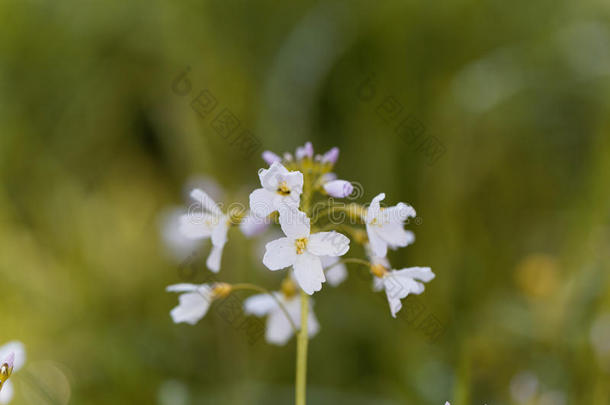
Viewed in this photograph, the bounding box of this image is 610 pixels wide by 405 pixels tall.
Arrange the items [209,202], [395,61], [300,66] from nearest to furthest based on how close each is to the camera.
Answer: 1. [209,202]
2. [300,66]
3. [395,61]

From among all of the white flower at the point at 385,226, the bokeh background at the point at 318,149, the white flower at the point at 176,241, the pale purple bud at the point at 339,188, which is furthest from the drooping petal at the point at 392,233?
the white flower at the point at 176,241

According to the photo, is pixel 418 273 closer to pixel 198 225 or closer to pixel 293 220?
pixel 293 220

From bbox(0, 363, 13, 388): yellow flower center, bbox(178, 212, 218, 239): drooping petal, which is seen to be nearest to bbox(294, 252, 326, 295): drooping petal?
bbox(178, 212, 218, 239): drooping petal

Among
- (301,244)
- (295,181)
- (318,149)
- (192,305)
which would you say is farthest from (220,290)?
(318,149)

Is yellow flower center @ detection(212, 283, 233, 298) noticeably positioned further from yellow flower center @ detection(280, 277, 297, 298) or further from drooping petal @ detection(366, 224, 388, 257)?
drooping petal @ detection(366, 224, 388, 257)

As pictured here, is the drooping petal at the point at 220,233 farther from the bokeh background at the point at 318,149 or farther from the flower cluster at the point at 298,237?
the bokeh background at the point at 318,149

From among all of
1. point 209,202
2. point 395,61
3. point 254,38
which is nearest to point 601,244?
point 395,61

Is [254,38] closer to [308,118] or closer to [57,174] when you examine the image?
[308,118]
